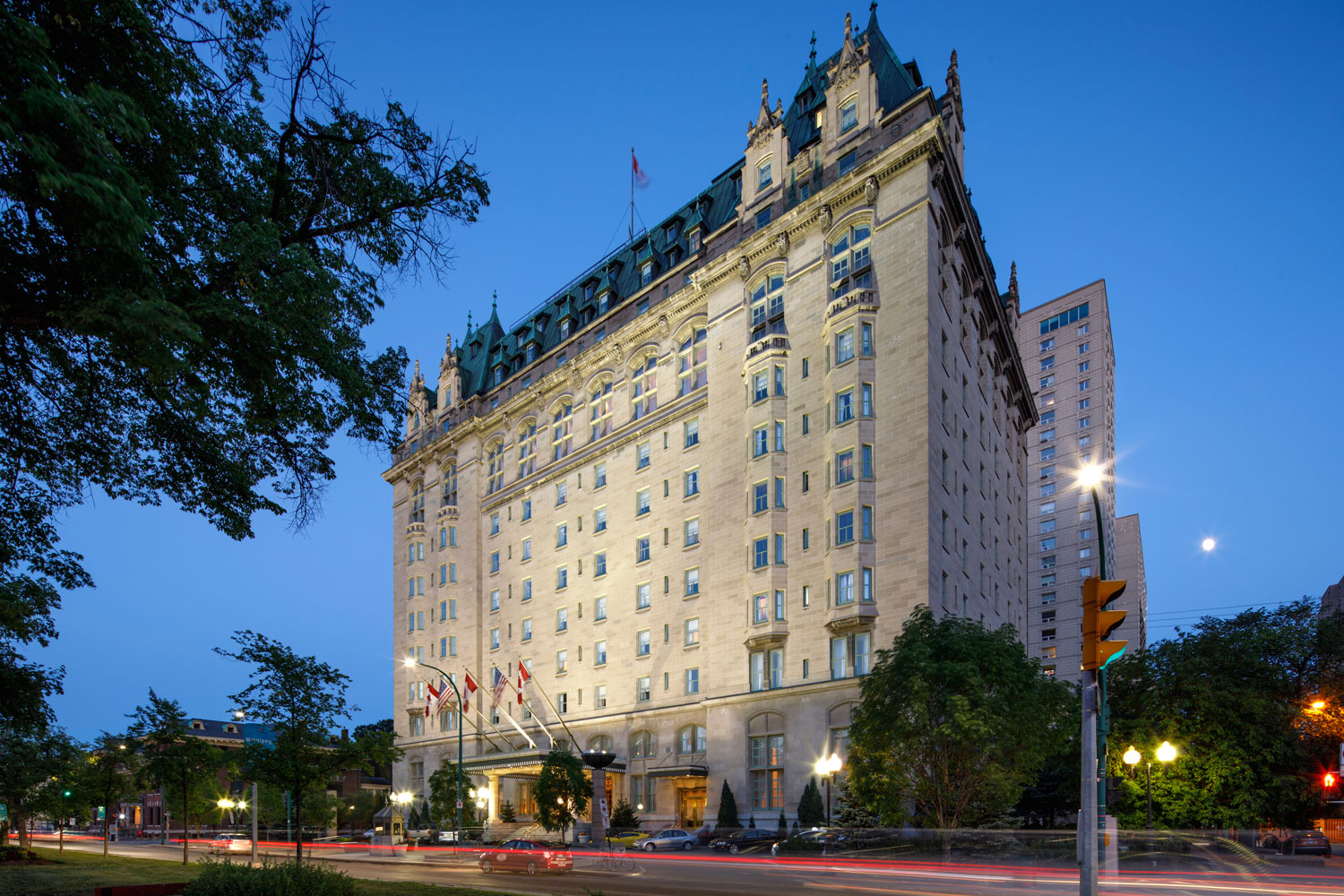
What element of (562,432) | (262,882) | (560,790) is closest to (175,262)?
(262,882)

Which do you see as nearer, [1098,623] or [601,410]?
[1098,623]

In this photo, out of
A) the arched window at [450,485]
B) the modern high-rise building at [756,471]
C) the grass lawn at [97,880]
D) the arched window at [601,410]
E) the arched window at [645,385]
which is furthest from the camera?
the arched window at [450,485]

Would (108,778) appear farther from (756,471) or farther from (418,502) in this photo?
(418,502)

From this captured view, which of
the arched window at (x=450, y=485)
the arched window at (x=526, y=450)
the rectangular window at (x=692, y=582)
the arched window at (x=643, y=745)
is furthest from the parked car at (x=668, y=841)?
the arched window at (x=450, y=485)

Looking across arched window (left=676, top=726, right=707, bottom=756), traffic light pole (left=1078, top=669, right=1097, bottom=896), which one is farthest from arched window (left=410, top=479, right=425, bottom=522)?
traffic light pole (left=1078, top=669, right=1097, bottom=896)

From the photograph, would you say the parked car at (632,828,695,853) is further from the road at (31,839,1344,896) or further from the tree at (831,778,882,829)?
the road at (31,839,1344,896)

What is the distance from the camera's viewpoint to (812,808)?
44938 millimetres

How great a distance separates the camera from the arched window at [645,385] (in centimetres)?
6500

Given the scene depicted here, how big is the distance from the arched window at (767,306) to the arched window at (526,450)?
2714cm

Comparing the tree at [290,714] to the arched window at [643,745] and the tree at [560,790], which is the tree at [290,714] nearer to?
the tree at [560,790]

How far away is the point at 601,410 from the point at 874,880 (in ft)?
156

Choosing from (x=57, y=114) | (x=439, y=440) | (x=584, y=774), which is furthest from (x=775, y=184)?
(x=57, y=114)

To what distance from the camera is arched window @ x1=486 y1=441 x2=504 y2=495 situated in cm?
8106

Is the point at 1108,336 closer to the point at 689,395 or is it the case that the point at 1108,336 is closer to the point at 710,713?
the point at 689,395
